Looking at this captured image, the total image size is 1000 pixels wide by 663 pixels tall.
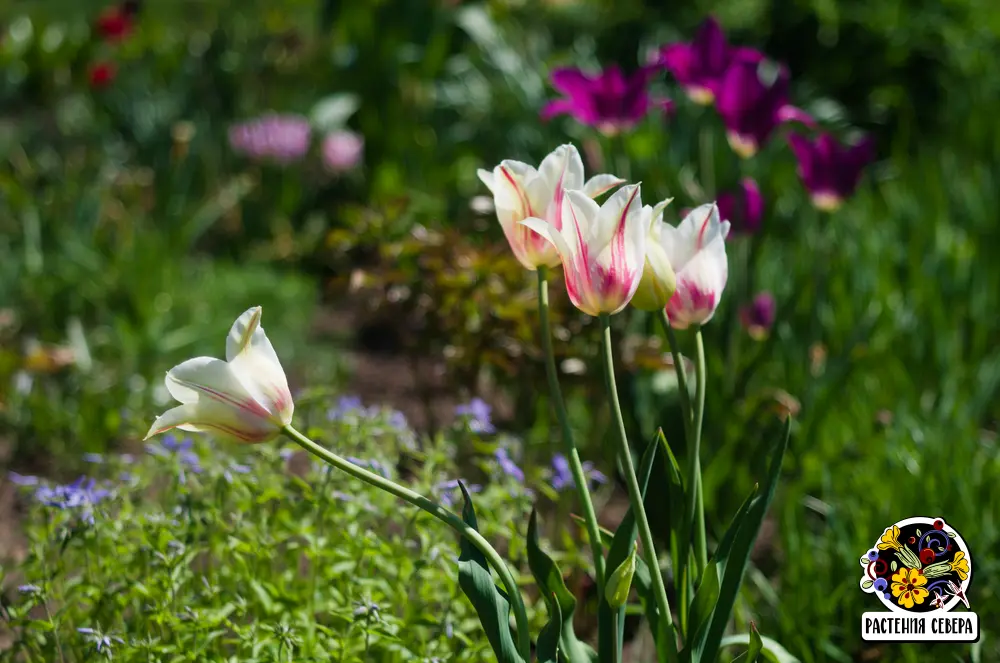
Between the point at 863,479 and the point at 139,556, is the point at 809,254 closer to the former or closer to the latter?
the point at 863,479

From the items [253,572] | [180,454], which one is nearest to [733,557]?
[253,572]

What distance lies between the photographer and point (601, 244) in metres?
1.14

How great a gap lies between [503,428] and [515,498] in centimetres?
94

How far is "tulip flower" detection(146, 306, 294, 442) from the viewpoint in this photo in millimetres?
1112

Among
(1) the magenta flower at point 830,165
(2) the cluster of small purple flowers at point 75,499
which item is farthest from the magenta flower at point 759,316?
(2) the cluster of small purple flowers at point 75,499

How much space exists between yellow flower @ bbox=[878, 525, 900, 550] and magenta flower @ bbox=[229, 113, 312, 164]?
9.88ft

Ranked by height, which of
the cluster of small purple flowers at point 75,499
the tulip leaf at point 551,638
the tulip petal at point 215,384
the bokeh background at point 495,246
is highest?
the tulip petal at point 215,384

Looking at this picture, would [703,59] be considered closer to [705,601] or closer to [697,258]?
[697,258]

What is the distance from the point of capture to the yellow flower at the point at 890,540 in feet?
5.27

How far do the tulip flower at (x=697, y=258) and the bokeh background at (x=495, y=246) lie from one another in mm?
697

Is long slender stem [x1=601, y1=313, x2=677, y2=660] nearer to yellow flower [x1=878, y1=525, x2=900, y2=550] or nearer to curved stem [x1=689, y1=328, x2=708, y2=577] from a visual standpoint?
curved stem [x1=689, y1=328, x2=708, y2=577]

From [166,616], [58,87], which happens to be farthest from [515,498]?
[58,87]

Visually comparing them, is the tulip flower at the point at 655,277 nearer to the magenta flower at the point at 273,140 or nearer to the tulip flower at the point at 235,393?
the tulip flower at the point at 235,393

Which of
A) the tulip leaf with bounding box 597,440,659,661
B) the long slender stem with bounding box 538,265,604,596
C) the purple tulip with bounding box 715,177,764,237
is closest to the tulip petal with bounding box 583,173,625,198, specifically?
the long slender stem with bounding box 538,265,604,596
